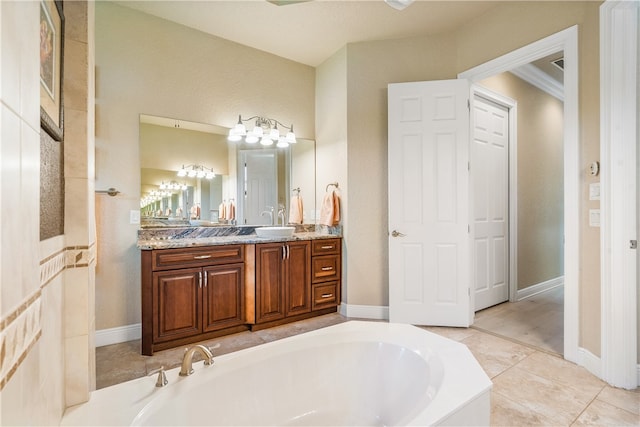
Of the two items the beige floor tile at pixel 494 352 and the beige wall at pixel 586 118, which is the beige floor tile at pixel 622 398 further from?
the beige floor tile at pixel 494 352

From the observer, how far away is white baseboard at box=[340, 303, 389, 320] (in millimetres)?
3164

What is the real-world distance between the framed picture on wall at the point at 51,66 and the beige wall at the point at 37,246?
0.04m

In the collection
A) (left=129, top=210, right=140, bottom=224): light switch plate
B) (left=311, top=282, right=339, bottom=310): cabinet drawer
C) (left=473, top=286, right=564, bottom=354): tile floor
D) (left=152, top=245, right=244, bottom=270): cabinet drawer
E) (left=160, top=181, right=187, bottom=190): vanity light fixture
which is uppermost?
(left=160, top=181, right=187, bottom=190): vanity light fixture

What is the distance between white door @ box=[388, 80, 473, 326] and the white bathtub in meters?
1.33

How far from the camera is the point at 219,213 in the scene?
3227 millimetres

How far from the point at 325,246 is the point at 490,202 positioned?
6.37 feet

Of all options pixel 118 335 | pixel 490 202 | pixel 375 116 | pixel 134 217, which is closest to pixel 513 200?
pixel 490 202

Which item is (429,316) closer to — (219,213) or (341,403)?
(341,403)

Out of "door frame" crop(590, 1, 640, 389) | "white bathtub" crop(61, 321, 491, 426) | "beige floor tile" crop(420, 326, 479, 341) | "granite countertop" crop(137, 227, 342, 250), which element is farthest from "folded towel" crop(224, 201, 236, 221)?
"door frame" crop(590, 1, 640, 389)

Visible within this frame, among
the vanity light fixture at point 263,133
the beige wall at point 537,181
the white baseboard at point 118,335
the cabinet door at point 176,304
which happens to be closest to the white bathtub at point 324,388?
the cabinet door at point 176,304

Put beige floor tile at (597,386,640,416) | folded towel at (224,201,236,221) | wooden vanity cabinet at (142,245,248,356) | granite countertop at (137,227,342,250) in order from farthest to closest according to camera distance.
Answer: folded towel at (224,201,236,221)
granite countertop at (137,227,342,250)
wooden vanity cabinet at (142,245,248,356)
beige floor tile at (597,386,640,416)

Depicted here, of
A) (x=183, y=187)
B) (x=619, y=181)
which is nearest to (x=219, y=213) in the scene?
(x=183, y=187)

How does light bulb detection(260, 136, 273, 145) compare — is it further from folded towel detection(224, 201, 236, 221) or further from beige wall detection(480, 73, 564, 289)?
beige wall detection(480, 73, 564, 289)

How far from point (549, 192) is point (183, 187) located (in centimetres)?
456
